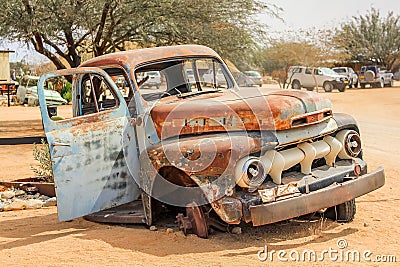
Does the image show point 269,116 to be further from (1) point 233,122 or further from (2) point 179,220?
(2) point 179,220

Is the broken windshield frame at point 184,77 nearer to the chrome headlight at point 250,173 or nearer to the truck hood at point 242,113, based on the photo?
the truck hood at point 242,113

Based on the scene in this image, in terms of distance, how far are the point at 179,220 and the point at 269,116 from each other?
136 cm

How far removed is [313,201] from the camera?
17.9ft

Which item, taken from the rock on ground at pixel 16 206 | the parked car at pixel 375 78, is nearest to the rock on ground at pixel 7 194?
the rock on ground at pixel 16 206

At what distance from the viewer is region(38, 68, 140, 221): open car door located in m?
5.88

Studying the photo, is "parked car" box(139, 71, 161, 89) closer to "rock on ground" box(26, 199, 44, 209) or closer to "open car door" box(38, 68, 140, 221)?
"open car door" box(38, 68, 140, 221)

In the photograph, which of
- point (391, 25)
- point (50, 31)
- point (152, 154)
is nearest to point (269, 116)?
point (152, 154)

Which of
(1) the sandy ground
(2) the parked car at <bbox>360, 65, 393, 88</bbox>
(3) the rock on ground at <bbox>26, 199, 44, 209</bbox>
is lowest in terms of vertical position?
(2) the parked car at <bbox>360, 65, 393, 88</bbox>

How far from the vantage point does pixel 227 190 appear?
17.5ft

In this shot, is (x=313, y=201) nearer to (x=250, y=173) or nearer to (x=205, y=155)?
(x=250, y=173)

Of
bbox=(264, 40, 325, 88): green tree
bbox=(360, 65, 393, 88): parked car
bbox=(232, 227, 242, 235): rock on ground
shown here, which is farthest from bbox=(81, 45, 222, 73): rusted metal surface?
bbox=(360, 65, 393, 88): parked car

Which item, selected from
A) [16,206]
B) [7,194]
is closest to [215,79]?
[16,206]

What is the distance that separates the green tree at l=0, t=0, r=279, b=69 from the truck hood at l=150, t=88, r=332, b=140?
8.73 meters

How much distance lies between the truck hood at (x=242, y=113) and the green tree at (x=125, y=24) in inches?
344
